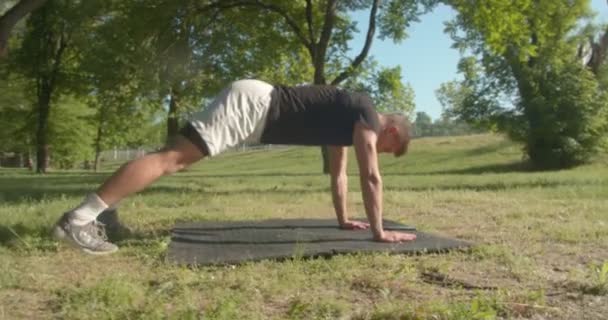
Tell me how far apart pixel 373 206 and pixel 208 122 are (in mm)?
1458

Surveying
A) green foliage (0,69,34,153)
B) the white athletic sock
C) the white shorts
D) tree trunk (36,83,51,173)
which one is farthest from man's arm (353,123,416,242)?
green foliage (0,69,34,153)

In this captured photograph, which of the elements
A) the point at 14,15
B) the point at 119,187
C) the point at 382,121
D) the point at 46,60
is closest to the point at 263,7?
the point at 14,15

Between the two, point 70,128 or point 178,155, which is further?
point 70,128

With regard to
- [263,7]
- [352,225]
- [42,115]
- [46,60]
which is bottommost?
[352,225]

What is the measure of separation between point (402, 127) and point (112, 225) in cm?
308

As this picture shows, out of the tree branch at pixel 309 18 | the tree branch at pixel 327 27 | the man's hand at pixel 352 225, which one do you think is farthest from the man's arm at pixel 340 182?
the tree branch at pixel 309 18

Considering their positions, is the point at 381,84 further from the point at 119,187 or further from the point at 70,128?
the point at 70,128

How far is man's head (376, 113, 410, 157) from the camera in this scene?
17.8ft

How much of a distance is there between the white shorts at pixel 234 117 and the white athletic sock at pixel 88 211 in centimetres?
87

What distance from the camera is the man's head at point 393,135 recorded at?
17.8ft

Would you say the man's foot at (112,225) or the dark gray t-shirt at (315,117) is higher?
the dark gray t-shirt at (315,117)

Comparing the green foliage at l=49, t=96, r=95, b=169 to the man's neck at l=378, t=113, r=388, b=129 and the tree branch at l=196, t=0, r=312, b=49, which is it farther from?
the man's neck at l=378, t=113, r=388, b=129

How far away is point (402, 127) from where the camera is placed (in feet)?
17.8

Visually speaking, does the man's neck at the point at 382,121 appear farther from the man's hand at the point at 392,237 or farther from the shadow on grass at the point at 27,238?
Answer: the shadow on grass at the point at 27,238
